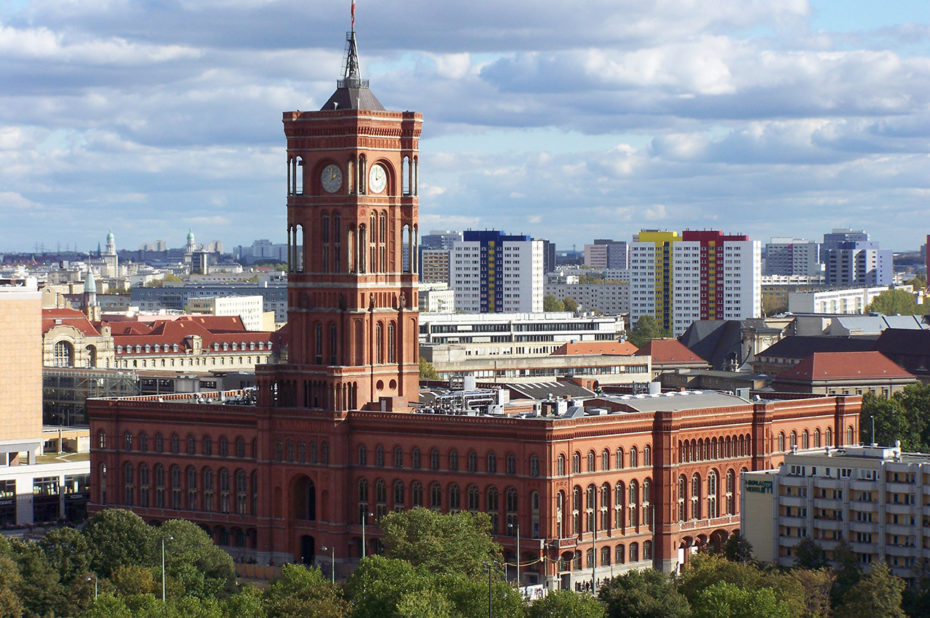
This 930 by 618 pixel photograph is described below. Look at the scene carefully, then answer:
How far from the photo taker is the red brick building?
170m

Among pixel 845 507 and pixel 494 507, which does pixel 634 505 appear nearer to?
pixel 494 507

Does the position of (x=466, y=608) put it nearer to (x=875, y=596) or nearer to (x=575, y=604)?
(x=575, y=604)

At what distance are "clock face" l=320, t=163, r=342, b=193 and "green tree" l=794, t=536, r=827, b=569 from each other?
51171 millimetres

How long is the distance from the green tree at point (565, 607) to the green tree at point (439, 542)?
1860cm

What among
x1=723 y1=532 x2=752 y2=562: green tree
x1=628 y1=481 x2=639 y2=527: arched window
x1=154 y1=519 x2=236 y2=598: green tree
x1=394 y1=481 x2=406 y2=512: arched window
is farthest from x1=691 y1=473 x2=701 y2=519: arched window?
x1=154 y1=519 x2=236 y2=598: green tree

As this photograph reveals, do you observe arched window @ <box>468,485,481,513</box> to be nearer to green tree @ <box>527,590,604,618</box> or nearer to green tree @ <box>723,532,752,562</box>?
green tree @ <box>723,532,752,562</box>

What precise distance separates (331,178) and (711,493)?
41832 millimetres

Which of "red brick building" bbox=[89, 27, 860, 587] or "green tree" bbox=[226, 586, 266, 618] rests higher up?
"red brick building" bbox=[89, 27, 860, 587]

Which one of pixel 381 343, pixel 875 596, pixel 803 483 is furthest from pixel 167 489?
pixel 875 596

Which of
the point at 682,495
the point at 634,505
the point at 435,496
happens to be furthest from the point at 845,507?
the point at 435,496

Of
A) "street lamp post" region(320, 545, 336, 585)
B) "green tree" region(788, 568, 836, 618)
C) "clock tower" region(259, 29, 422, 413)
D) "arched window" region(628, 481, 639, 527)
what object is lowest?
"street lamp post" region(320, 545, 336, 585)

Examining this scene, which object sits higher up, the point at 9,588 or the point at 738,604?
the point at 738,604

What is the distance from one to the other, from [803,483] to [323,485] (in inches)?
1620

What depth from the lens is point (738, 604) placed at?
13112 cm
